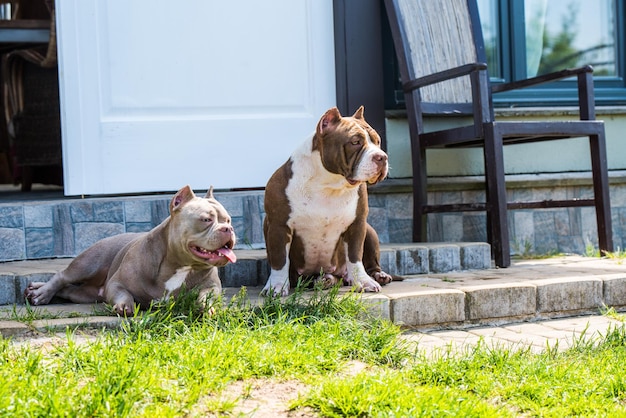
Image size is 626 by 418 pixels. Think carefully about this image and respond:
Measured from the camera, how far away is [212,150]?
5.69m

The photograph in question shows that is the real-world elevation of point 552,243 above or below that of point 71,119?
below

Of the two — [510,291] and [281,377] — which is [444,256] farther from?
[281,377]

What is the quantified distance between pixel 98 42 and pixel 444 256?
2.46 metres

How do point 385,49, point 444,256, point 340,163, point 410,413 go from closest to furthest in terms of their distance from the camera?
point 410,413 < point 340,163 < point 444,256 < point 385,49

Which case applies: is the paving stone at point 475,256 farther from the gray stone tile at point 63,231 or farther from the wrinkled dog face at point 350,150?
the gray stone tile at point 63,231

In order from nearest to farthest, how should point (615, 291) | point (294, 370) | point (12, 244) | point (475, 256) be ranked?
point (294, 370), point (615, 291), point (12, 244), point (475, 256)

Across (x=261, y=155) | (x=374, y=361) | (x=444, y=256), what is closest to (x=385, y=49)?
(x=261, y=155)

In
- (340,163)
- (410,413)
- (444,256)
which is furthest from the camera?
(444,256)

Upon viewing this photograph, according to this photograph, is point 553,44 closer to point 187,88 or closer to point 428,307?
point 187,88

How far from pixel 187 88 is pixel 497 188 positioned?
203 centimetres

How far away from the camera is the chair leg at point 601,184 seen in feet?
18.2

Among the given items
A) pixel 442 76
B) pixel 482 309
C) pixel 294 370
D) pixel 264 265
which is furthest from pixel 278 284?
pixel 442 76

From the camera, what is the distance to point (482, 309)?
433 cm

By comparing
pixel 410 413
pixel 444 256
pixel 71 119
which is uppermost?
pixel 71 119
